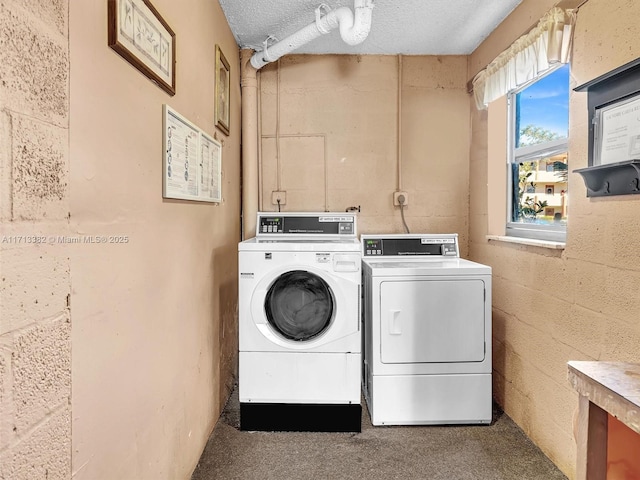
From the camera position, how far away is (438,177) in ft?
10.8

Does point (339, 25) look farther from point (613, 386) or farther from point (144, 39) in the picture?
point (613, 386)

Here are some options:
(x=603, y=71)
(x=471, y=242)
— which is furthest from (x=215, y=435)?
(x=603, y=71)

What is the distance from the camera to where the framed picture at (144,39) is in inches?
45.5

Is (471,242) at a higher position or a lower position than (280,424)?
higher

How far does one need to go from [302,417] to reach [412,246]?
1.37 metres

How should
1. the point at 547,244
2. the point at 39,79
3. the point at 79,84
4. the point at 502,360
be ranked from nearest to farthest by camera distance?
the point at 39,79, the point at 79,84, the point at 547,244, the point at 502,360

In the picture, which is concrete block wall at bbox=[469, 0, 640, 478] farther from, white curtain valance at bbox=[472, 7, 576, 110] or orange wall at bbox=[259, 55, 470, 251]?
orange wall at bbox=[259, 55, 470, 251]

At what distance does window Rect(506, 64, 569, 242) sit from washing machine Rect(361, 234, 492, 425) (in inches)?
18.5

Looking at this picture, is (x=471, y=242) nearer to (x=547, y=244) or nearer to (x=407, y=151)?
(x=407, y=151)

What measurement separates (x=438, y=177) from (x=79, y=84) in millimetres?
2734

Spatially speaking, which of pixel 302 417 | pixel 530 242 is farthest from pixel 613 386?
pixel 302 417

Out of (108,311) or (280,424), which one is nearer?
(108,311)

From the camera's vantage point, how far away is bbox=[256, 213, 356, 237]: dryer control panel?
301 cm

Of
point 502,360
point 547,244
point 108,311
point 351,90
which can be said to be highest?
point 351,90
